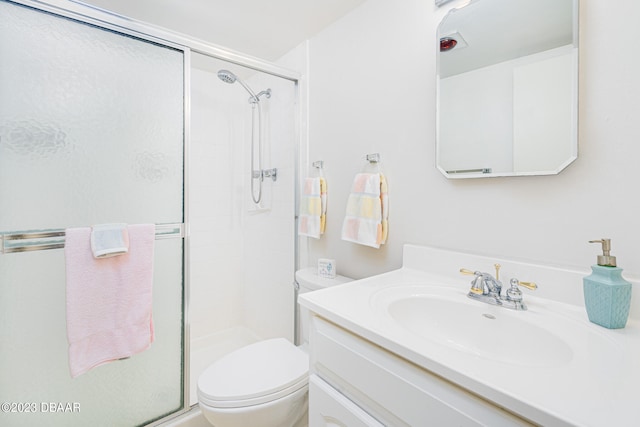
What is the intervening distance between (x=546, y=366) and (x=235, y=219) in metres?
2.23

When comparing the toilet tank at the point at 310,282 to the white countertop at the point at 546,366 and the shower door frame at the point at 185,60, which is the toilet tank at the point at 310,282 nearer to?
the shower door frame at the point at 185,60

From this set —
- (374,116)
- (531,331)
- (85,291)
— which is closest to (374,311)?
(531,331)

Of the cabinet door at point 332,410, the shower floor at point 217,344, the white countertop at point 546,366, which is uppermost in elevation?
the white countertop at point 546,366

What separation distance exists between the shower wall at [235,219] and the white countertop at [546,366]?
122 cm

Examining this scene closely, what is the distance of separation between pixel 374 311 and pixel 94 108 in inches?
52.5

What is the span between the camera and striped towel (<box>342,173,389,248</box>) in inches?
50.5

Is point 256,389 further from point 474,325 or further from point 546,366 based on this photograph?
point 546,366

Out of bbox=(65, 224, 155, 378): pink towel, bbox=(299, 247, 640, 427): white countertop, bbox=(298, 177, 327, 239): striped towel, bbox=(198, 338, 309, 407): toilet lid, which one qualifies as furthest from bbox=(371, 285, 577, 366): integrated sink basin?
bbox=(65, 224, 155, 378): pink towel

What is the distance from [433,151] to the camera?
45.4 inches

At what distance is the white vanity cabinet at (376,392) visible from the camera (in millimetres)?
527

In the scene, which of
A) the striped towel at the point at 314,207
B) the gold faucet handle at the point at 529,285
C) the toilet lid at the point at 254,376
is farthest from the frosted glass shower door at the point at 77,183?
the gold faucet handle at the point at 529,285

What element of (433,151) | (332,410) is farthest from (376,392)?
(433,151)

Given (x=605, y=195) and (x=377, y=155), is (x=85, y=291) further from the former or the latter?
(x=605, y=195)

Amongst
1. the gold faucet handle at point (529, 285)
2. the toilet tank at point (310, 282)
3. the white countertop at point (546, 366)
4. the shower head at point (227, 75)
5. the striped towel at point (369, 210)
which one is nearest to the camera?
the white countertop at point (546, 366)
